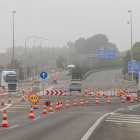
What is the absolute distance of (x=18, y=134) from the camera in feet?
34.6

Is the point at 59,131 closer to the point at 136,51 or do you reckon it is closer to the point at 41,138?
the point at 41,138

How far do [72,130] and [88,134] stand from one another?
113 centimetres

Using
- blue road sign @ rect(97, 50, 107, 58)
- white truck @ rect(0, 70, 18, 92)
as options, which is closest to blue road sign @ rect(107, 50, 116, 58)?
blue road sign @ rect(97, 50, 107, 58)

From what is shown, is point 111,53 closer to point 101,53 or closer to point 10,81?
point 101,53

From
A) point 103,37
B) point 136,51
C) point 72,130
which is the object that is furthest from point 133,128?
point 103,37

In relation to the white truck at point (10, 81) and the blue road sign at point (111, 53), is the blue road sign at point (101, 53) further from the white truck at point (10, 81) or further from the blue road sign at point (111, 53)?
the white truck at point (10, 81)

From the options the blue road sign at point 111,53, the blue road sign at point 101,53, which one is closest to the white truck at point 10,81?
the blue road sign at point 101,53

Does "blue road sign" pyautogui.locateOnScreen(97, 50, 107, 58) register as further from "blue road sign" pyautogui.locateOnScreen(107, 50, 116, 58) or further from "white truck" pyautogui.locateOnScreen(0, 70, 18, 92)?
"white truck" pyautogui.locateOnScreen(0, 70, 18, 92)

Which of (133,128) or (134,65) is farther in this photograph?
(134,65)

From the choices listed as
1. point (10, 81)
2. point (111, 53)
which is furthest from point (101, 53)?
point (10, 81)

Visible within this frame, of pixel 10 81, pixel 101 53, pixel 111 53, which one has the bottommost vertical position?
pixel 10 81

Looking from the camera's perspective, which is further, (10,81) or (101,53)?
(101,53)

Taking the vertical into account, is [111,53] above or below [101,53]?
above

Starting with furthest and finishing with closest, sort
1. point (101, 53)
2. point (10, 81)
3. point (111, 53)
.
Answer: point (111, 53), point (101, 53), point (10, 81)
